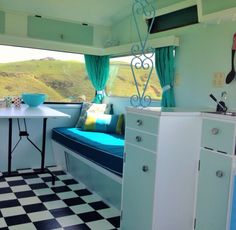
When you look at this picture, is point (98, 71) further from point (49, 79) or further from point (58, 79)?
point (49, 79)

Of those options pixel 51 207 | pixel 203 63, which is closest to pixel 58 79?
pixel 51 207

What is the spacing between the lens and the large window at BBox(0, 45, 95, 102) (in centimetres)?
417

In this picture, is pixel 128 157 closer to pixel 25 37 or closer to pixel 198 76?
pixel 198 76

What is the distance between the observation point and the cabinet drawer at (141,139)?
1997mm

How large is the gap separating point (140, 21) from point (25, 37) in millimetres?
1557

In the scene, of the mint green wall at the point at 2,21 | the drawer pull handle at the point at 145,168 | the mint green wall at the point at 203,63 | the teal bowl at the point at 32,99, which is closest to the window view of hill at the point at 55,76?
the mint green wall at the point at 2,21

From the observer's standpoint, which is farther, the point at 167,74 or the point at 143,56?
the point at 143,56

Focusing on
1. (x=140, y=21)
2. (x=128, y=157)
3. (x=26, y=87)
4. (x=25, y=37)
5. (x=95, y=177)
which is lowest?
(x=95, y=177)

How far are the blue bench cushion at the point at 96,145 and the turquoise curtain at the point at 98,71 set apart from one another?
797 mm

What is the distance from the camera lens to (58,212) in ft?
9.26

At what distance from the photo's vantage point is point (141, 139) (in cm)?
213

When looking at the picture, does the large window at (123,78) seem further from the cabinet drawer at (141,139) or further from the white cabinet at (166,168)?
the white cabinet at (166,168)

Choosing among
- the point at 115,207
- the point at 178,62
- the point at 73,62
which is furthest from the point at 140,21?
the point at 115,207

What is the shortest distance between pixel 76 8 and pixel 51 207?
8.41 feet
